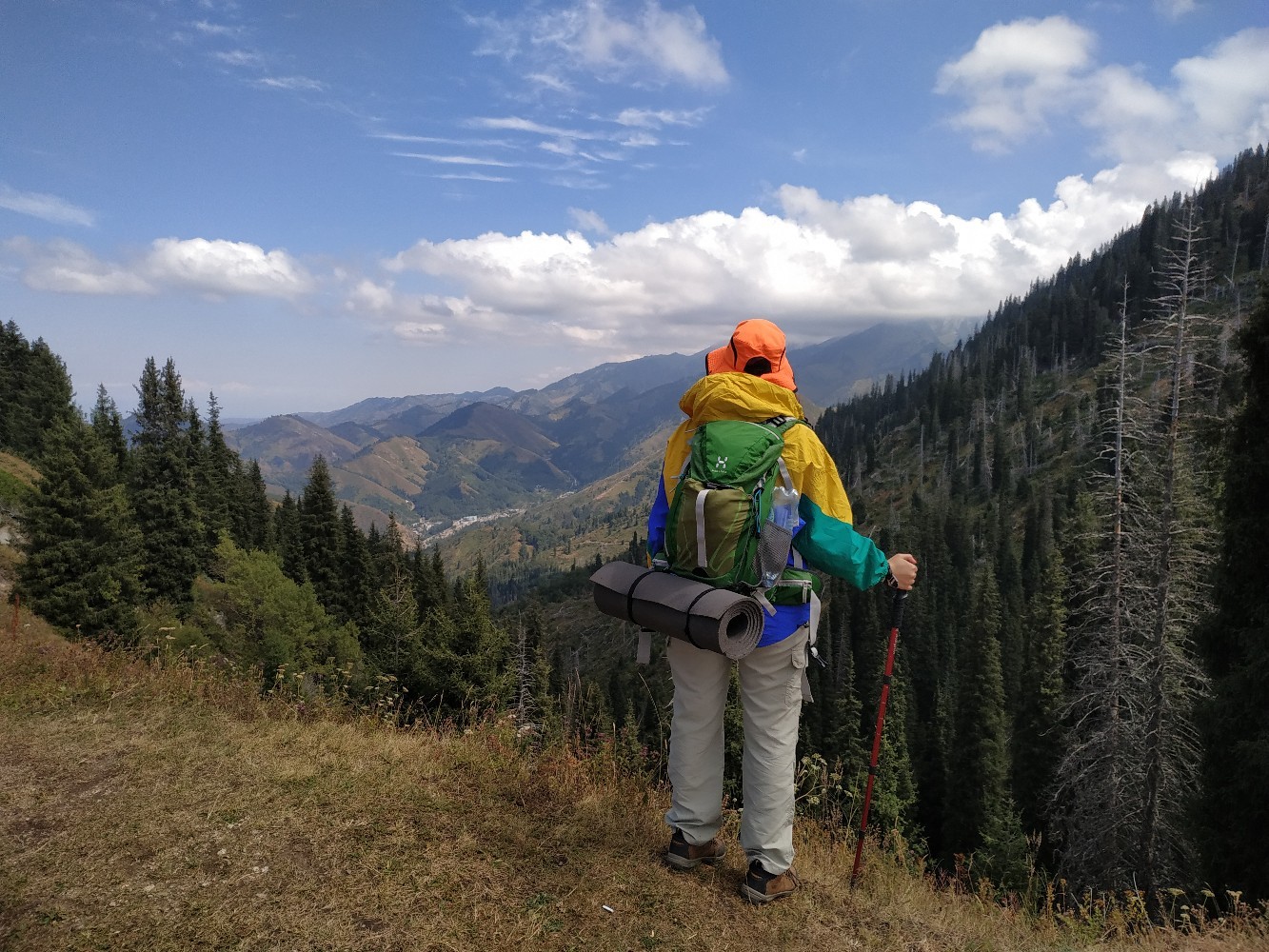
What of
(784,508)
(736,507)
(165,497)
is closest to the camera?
(736,507)

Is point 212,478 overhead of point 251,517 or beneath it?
overhead

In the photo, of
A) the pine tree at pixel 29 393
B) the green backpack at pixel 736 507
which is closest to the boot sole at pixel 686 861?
the green backpack at pixel 736 507

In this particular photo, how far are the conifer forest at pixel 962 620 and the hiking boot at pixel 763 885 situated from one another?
143cm

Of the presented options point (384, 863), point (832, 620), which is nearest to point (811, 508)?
point (384, 863)

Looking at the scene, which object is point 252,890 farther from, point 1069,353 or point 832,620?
point 1069,353

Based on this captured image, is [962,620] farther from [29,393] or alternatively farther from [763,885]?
[29,393]

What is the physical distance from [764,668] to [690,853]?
1457 mm

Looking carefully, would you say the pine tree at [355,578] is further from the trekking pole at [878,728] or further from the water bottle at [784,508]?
the water bottle at [784,508]

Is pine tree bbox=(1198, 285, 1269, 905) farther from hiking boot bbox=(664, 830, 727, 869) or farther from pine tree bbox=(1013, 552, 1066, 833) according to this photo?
pine tree bbox=(1013, 552, 1066, 833)

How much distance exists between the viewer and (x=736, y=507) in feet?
12.8

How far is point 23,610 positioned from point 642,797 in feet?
85.7

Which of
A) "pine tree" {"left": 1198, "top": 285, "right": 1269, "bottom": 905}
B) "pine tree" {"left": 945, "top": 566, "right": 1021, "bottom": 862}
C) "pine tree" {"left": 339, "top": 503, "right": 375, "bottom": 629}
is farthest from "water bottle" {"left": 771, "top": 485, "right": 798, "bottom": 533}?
"pine tree" {"left": 339, "top": 503, "right": 375, "bottom": 629}

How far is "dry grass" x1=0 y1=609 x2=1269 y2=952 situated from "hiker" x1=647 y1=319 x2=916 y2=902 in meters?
0.34

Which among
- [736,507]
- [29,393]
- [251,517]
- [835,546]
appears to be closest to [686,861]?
[835,546]
